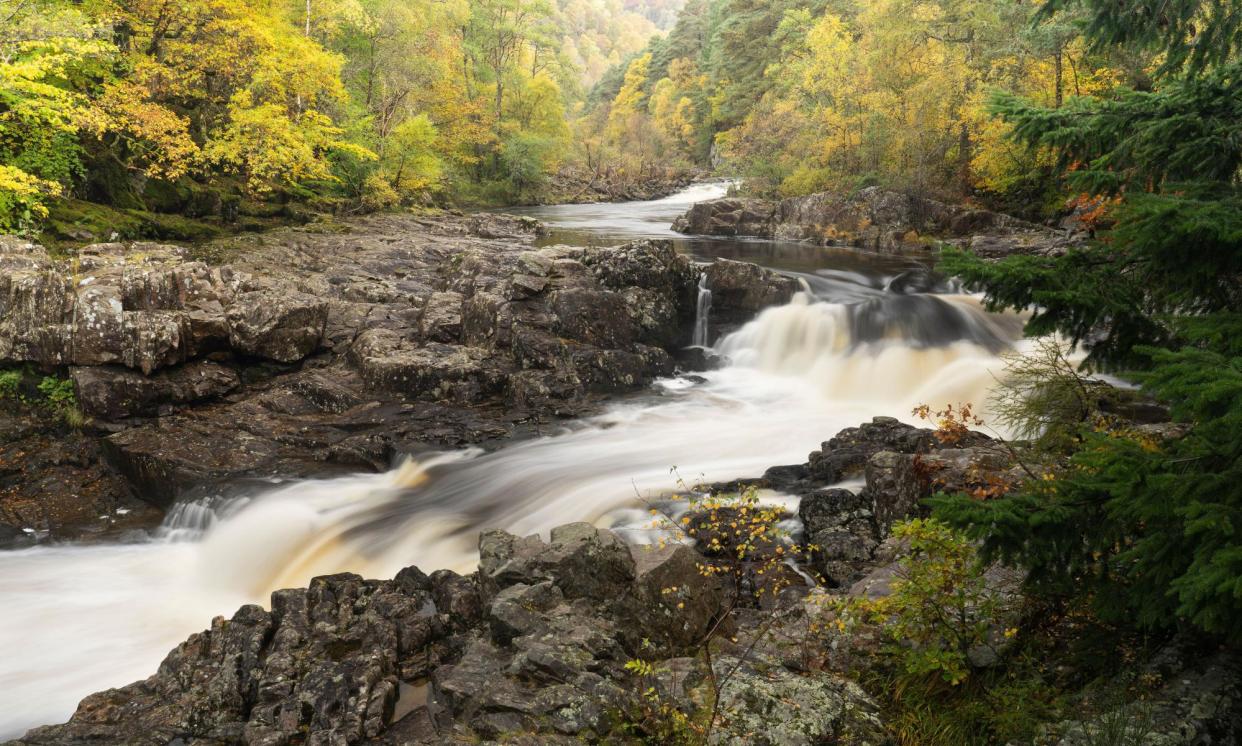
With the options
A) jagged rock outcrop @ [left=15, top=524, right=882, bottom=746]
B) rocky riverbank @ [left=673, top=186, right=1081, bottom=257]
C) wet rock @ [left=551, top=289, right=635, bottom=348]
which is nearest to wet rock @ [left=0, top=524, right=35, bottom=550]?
jagged rock outcrop @ [left=15, top=524, right=882, bottom=746]

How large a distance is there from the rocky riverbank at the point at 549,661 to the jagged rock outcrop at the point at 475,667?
0.02 meters

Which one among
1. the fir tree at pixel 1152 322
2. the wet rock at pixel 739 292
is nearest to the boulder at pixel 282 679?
the fir tree at pixel 1152 322

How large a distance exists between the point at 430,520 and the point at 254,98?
1851 cm

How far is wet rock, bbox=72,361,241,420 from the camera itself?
1162 cm

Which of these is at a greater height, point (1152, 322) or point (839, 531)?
point (1152, 322)

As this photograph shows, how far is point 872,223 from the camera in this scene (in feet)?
97.5

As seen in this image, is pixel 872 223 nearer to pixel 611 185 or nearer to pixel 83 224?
pixel 83 224

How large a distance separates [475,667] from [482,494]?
508cm

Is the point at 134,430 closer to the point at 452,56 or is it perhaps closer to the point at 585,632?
the point at 585,632

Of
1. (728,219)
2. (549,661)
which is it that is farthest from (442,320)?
(728,219)

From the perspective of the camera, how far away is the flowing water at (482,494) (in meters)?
7.75

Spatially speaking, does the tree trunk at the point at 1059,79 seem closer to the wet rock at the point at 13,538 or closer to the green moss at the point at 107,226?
the green moss at the point at 107,226

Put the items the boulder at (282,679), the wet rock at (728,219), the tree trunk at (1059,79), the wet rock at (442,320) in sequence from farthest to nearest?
the wet rock at (728,219) → the tree trunk at (1059,79) → the wet rock at (442,320) → the boulder at (282,679)

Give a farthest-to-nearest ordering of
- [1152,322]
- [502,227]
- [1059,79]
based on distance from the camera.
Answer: [502,227] < [1059,79] < [1152,322]
